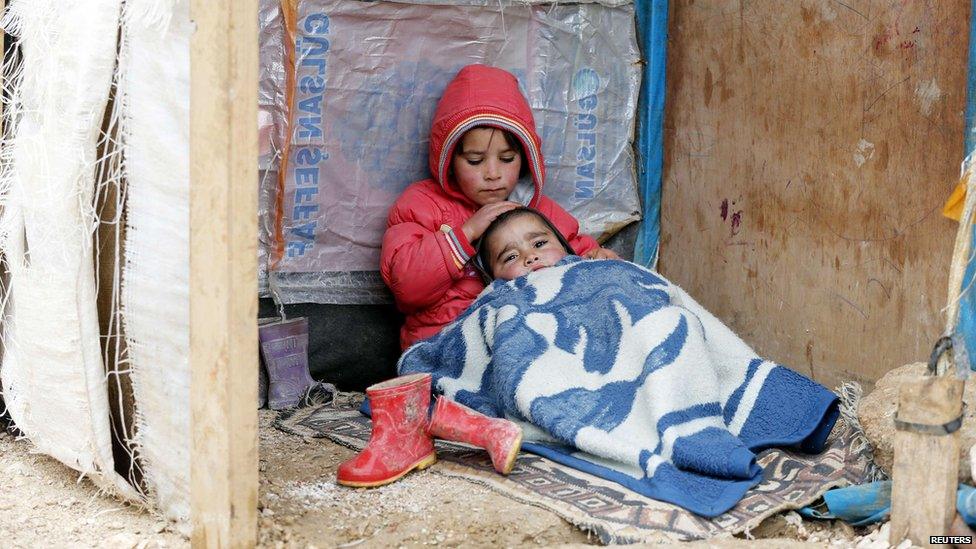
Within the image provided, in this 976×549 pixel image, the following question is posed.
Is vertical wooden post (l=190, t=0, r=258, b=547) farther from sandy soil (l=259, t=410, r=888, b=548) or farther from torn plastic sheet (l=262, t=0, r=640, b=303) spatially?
torn plastic sheet (l=262, t=0, r=640, b=303)

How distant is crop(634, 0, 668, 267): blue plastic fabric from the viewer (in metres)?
4.13

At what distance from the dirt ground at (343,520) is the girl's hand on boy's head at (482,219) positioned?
3.52ft

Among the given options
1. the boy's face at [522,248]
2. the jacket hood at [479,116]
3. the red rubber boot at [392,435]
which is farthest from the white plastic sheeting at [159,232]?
the jacket hood at [479,116]

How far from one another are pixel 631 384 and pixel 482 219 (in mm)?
933

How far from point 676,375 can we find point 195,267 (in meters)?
1.32

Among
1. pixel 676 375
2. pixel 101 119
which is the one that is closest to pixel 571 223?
pixel 676 375

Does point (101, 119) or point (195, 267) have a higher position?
point (101, 119)

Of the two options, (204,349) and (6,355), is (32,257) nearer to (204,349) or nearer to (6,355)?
(6,355)

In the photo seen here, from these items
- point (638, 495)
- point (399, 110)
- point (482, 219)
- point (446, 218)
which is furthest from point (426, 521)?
point (399, 110)

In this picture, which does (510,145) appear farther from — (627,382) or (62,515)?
(62,515)

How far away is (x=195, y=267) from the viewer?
2129 millimetres

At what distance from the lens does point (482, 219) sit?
3635 mm

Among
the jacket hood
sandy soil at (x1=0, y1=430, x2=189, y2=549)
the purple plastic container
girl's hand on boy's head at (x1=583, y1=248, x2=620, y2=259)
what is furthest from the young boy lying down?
sandy soil at (x1=0, y1=430, x2=189, y2=549)

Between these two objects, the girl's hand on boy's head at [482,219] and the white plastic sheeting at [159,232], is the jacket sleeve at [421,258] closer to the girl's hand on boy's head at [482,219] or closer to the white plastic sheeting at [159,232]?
the girl's hand on boy's head at [482,219]
